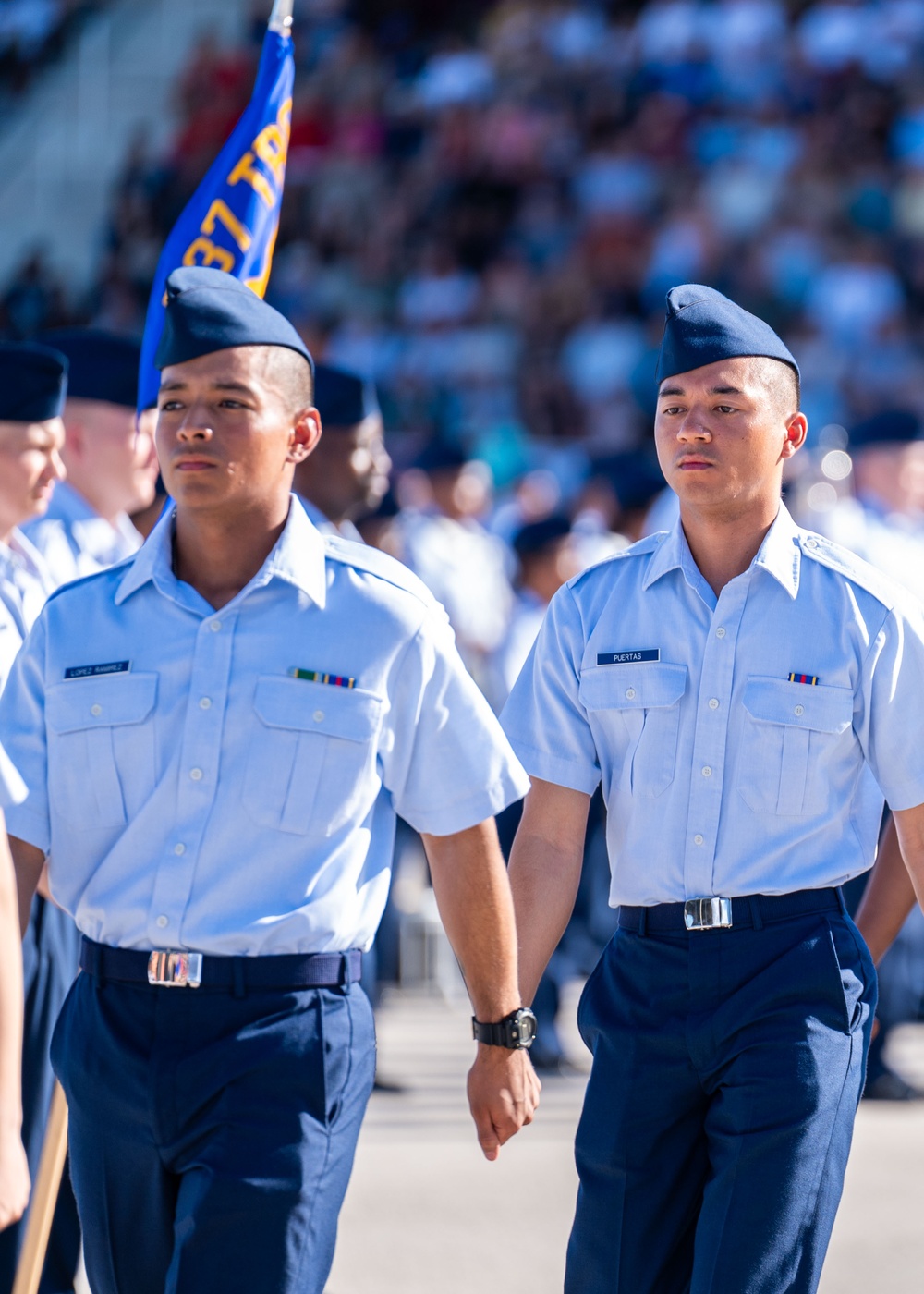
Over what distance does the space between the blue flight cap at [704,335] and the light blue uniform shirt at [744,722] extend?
34 cm

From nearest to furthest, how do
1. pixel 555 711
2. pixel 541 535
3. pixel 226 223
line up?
pixel 555 711 → pixel 226 223 → pixel 541 535

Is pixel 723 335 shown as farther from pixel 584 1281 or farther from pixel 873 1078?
pixel 873 1078

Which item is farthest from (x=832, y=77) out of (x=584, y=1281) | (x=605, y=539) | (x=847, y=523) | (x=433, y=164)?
(x=584, y=1281)

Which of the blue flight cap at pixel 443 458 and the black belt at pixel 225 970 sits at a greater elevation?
the blue flight cap at pixel 443 458

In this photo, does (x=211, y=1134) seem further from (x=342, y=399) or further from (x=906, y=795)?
(x=342, y=399)

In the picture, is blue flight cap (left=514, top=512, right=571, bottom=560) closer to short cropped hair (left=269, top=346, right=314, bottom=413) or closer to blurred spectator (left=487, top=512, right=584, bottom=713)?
blurred spectator (left=487, top=512, right=584, bottom=713)

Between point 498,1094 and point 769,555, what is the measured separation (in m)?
1.10

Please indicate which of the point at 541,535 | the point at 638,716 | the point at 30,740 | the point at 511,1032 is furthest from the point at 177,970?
the point at 541,535

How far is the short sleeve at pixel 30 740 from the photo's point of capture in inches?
133

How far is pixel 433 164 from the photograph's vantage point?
17938 millimetres

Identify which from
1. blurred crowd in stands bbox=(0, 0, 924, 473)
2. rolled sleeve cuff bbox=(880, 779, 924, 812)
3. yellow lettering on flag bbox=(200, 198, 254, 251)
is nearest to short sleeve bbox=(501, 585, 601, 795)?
rolled sleeve cuff bbox=(880, 779, 924, 812)

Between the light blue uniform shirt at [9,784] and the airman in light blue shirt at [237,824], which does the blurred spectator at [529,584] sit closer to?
the airman in light blue shirt at [237,824]

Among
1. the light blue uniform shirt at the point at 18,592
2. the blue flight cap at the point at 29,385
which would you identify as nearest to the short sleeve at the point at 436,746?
the light blue uniform shirt at the point at 18,592

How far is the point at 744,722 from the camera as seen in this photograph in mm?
3727
